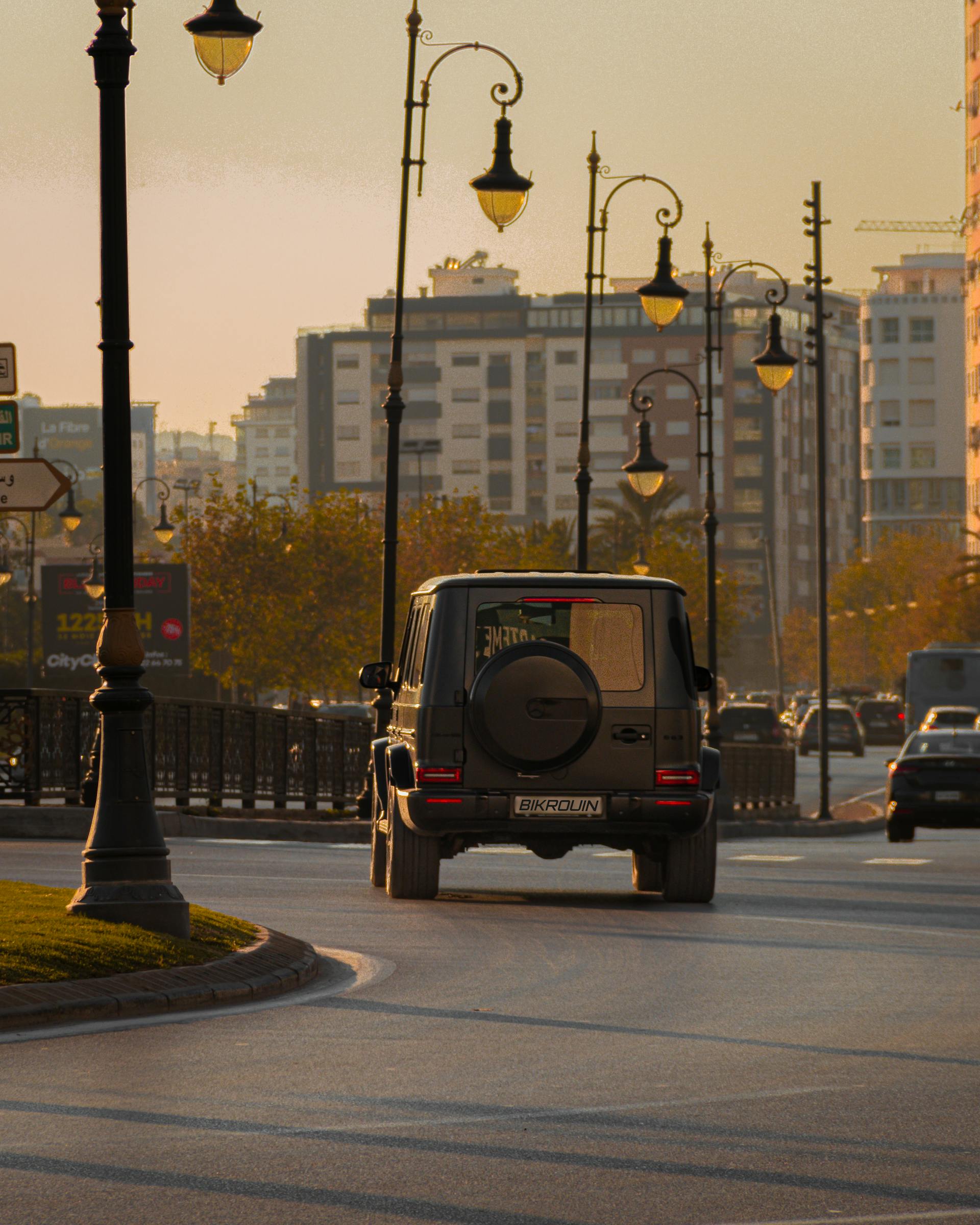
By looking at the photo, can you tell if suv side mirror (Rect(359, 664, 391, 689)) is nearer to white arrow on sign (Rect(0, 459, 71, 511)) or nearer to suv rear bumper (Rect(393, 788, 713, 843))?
suv rear bumper (Rect(393, 788, 713, 843))

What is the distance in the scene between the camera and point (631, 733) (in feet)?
49.5

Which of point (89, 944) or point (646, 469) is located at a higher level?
point (646, 469)

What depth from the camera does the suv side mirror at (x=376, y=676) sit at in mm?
17141

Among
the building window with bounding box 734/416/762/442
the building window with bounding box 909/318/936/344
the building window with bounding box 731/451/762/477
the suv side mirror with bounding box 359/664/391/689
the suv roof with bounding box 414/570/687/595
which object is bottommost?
the suv side mirror with bounding box 359/664/391/689

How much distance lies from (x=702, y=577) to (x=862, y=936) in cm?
9627

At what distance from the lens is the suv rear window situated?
49.2 ft

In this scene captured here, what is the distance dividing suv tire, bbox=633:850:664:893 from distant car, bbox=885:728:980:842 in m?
13.4

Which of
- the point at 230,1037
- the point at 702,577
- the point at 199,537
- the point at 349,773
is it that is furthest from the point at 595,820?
the point at 702,577

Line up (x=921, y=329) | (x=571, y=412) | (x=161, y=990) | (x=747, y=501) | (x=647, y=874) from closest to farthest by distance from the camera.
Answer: (x=161, y=990) → (x=647, y=874) → (x=921, y=329) → (x=747, y=501) → (x=571, y=412)

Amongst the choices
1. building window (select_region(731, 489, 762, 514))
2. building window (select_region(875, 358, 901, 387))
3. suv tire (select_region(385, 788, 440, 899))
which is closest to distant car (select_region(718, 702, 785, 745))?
suv tire (select_region(385, 788, 440, 899))

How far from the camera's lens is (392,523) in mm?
27141

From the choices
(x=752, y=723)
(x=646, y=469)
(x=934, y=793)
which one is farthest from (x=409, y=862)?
(x=752, y=723)

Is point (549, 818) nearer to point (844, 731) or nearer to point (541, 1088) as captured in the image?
point (541, 1088)

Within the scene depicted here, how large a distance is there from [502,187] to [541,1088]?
16.7 m
